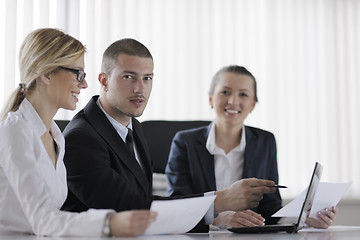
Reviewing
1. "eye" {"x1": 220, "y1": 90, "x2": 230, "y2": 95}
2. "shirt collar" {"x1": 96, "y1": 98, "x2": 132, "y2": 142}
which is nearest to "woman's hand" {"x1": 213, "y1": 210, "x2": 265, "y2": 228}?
"shirt collar" {"x1": 96, "y1": 98, "x2": 132, "y2": 142}

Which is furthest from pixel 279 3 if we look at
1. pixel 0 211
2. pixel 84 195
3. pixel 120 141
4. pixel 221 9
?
pixel 0 211

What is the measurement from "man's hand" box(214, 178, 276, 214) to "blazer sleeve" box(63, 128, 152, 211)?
0.88 ft

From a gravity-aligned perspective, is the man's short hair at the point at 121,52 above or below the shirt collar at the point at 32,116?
above

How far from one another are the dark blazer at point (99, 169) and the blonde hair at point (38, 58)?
0.91 ft

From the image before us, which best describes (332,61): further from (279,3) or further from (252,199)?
(252,199)

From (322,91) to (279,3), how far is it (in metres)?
0.87

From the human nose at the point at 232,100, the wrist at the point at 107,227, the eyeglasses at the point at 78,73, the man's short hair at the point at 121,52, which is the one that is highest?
the man's short hair at the point at 121,52

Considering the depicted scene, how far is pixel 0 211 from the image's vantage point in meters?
1.47

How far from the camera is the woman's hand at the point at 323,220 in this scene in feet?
6.27

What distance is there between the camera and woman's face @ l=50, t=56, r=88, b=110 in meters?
1.60

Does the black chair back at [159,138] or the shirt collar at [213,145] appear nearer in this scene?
the shirt collar at [213,145]

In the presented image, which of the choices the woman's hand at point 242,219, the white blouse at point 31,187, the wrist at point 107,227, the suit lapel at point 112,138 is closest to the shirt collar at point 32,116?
the white blouse at point 31,187

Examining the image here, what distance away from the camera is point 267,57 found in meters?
4.24

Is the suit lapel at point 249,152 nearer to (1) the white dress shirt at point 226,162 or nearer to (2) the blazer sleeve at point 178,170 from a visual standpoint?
(1) the white dress shirt at point 226,162
